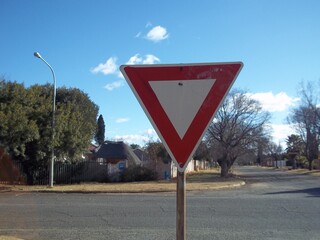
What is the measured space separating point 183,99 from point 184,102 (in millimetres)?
27

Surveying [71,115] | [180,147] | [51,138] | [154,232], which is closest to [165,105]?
[180,147]

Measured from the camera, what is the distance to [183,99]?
3.52 meters

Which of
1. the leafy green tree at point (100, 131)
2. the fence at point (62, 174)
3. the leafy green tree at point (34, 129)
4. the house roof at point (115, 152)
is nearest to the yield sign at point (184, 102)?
the leafy green tree at point (34, 129)

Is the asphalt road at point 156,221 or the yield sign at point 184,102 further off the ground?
the yield sign at point 184,102

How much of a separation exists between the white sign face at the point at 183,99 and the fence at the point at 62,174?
96.5ft

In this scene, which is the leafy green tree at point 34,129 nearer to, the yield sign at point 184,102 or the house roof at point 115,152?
the house roof at point 115,152

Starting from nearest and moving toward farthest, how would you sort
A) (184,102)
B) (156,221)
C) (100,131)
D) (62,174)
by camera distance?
1. (184,102)
2. (156,221)
3. (62,174)
4. (100,131)

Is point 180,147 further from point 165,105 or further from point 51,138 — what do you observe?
point 51,138

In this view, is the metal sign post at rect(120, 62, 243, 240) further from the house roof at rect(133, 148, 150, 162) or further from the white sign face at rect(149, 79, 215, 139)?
the house roof at rect(133, 148, 150, 162)

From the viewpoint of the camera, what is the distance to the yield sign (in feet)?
11.5

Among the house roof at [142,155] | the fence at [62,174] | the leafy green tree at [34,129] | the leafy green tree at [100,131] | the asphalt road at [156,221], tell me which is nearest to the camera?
the asphalt road at [156,221]

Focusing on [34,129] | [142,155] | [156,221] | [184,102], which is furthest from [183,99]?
[142,155]

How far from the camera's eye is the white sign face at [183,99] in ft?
11.5

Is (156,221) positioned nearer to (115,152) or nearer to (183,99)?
(183,99)
